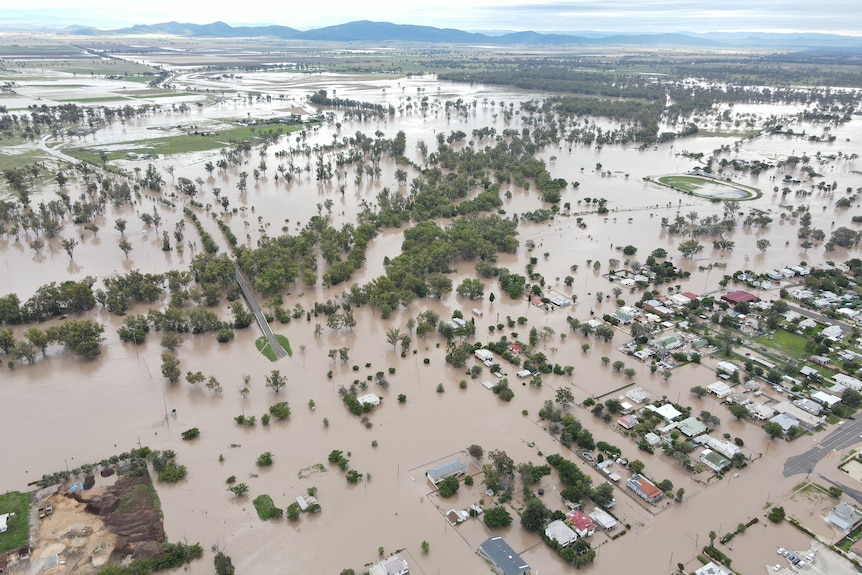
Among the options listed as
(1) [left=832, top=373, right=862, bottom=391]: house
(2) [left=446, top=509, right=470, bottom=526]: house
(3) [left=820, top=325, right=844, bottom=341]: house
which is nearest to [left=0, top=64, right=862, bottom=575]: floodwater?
(2) [left=446, top=509, right=470, bottom=526]: house

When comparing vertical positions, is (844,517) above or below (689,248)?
below

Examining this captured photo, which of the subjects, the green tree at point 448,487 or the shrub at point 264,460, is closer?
the green tree at point 448,487

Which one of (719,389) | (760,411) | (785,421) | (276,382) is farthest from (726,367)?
(276,382)

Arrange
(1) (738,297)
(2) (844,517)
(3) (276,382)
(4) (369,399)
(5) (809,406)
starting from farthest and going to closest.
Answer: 1. (1) (738,297)
2. (3) (276,382)
3. (4) (369,399)
4. (5) (809,406)
5. (2) (844,517)

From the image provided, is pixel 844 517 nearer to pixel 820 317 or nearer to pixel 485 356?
pixel 485 356

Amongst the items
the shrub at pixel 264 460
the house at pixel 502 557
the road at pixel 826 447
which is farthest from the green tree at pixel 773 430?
the shrub at pixel 264 460

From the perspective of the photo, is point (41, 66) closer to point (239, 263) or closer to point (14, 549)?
point (239, 263)

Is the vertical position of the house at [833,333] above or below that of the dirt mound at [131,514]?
above

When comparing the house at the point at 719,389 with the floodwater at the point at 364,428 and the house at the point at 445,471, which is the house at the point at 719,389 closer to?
the floodwater at the point at 364,428
